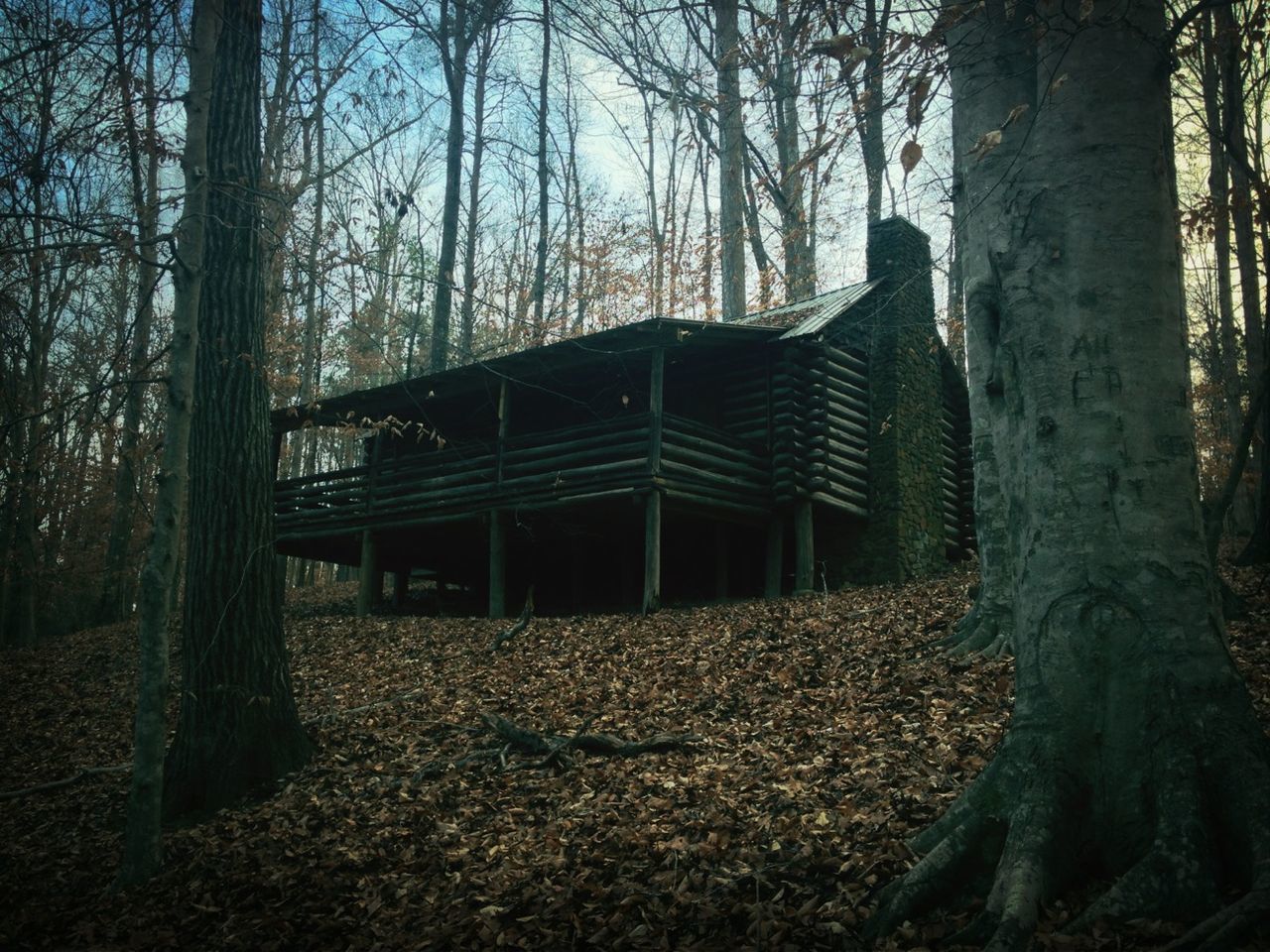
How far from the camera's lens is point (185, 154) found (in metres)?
6.64

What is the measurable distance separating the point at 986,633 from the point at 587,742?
3.93 meters

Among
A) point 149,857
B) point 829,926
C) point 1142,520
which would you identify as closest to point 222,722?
point 149,857

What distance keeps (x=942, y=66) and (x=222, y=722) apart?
7551 mm

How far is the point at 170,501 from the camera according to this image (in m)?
6.34

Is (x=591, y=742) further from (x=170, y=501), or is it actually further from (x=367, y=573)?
(x=367, y=573)

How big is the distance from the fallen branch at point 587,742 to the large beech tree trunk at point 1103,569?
3642mm

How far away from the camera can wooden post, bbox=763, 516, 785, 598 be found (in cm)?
1634

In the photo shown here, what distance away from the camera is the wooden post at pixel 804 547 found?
1591 cm

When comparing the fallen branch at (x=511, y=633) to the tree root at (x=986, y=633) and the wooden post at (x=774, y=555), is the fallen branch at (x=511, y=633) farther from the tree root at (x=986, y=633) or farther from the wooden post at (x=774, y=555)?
the tree root at (x=986, y=633)

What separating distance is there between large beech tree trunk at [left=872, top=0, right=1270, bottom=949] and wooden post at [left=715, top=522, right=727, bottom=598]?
42.3 ft

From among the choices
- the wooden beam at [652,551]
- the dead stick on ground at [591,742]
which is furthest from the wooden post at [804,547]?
the dead stick on ground at [591,742]

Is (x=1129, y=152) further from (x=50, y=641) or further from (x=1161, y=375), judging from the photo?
(x=50, y=641)

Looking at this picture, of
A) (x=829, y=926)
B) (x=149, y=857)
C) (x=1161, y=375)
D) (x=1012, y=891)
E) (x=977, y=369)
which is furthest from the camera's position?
(x=977, y=369)

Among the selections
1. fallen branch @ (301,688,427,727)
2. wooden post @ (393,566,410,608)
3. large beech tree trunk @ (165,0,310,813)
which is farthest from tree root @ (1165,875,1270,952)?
wooden post @ (393,566,410,608)
